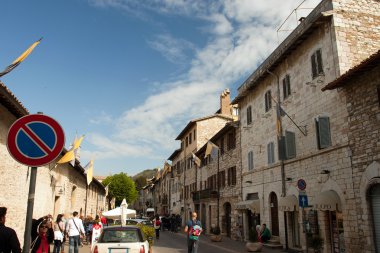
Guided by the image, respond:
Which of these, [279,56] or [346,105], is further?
[279,56]

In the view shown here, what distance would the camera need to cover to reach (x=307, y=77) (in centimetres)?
1633

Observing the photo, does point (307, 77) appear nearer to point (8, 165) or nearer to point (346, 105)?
point (346, 105)

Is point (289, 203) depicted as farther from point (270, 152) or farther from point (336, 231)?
point (270, 152)

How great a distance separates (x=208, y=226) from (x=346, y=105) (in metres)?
22.5

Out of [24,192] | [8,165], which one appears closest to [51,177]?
[24,192]

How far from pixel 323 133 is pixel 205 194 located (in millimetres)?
19454

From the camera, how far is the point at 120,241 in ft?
31.6

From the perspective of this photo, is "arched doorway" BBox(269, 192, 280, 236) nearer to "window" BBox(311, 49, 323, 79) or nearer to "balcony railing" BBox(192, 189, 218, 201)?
"window" BBox(311, 49, 323, 79)

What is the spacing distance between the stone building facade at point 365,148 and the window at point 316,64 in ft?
7.43

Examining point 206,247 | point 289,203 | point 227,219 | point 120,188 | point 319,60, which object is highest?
point 319,60

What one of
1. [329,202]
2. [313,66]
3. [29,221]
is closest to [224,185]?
[313,66]

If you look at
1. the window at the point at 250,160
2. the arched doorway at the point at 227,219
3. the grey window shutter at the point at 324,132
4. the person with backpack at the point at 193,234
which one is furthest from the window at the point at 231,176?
the person with backpack at the point at 193,234

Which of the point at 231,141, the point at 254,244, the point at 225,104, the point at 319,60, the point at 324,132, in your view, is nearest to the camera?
the point at 324,132

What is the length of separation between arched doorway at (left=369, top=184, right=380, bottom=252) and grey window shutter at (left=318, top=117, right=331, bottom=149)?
2.88 metres
